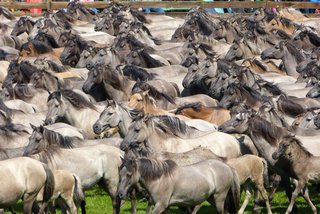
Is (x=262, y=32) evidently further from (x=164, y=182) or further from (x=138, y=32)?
Answer: (x=164, y=182)

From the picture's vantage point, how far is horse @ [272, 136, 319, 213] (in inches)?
599

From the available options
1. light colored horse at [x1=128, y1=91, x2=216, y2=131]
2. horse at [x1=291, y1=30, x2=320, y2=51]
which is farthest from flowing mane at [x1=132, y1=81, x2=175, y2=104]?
horse at [x1=291, y1=30, x2=320, y2=51]

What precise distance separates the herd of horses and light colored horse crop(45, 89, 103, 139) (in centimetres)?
2

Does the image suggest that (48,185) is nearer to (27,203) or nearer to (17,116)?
(27,203)

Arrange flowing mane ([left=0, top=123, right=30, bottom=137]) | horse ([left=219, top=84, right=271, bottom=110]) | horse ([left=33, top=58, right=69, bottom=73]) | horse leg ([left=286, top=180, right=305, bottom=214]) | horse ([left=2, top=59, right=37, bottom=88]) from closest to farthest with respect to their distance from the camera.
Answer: horse leg ([left=286, top=180, right=305, bottom=214]) → flowing mane ([left=0, top=123, right=30, bottom=137]) → horse ([left=219, top=84, right=271, bottom=110]) → horse ([left=2, top=59, right=37, bottom=88]) → horse ([left=33, top=58, right=69, bottom=73])

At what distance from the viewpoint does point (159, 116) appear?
16203mm

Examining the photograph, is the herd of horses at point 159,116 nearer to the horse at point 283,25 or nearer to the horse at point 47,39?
the horse at point 47,39

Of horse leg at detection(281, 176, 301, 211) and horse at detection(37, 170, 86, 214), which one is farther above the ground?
horse at detection(37, 170, 86, 214)

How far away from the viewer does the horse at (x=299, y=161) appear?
49.9 feet

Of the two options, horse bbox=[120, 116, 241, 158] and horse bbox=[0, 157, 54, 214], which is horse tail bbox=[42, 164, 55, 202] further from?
horse bbox=[120, 116, 241, 158]

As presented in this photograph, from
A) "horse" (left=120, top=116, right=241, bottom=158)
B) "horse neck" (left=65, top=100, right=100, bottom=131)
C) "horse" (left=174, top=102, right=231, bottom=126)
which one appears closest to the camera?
"horse" (left=120, top=116, right=241, bottom=158)

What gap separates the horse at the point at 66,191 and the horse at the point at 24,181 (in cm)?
10

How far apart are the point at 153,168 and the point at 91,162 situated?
→ 1.71m

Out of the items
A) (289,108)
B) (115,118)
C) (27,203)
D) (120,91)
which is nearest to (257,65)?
(120,91)
